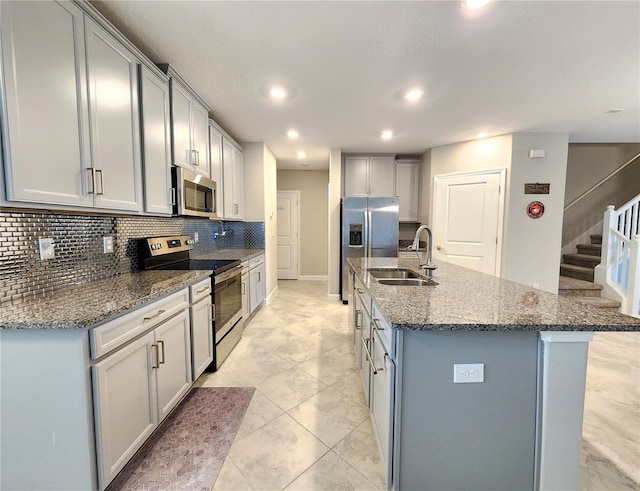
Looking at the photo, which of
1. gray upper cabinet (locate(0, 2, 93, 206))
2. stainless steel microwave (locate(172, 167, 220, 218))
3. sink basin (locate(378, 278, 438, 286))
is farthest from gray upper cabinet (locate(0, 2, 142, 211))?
sink basin (locate(378, 278, 438, 286))

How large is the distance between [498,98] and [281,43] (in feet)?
6.91

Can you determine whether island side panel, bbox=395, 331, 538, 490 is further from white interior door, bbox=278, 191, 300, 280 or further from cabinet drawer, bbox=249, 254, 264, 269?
white interior door, bbox=278, 191, 300, 280

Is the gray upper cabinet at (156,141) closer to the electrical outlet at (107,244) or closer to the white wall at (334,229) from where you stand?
the electrical outlet at (107,244)

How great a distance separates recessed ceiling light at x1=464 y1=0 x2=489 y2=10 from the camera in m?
1.39

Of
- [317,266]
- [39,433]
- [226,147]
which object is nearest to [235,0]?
[226,147]

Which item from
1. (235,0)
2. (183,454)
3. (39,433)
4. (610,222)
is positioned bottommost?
(183,454)

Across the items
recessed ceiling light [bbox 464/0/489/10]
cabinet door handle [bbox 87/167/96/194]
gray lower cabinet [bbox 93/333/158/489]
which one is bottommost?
gray lower cabinet [bbox 93/333/158/489]

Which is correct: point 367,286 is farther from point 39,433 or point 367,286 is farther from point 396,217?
point 396,217

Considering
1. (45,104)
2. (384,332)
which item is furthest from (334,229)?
(45,104)

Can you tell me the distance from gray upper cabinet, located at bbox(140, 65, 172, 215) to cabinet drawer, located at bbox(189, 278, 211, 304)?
0.60 m

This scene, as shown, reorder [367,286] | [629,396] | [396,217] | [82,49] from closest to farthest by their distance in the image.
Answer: [82,49] → [367,286] → [629,396] → [396,217]

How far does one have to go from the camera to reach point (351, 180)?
4648 mm

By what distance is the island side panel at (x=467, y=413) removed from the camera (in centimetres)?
111

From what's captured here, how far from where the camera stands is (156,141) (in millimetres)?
1900
